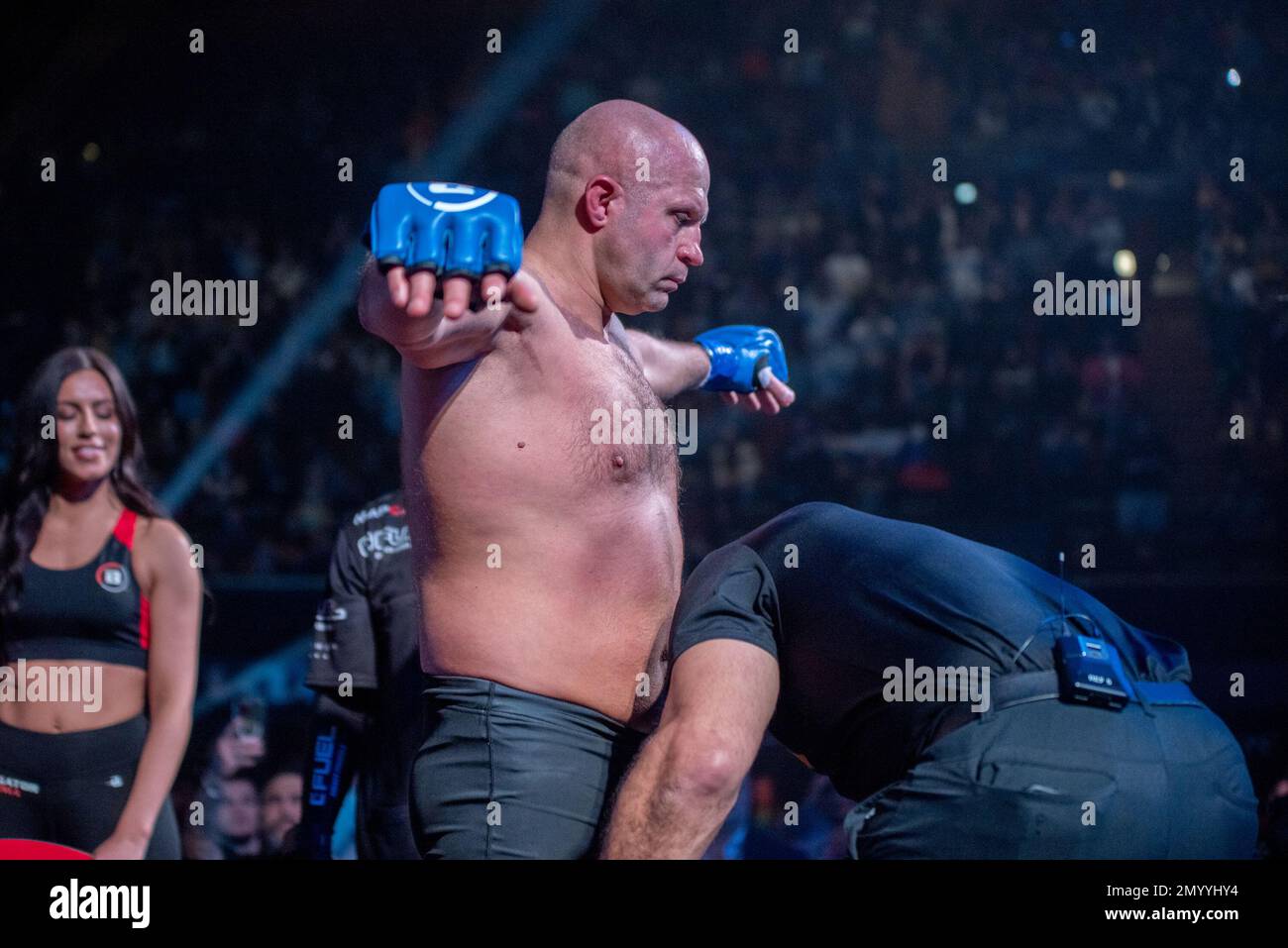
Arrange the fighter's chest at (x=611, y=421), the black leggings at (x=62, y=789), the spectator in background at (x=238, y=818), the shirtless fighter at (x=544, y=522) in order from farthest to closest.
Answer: the spectator in background at (x=238, y=818), the black leggings at (x=62, y=789), the fighter's chest at (x=611, y=421), the shirtless fighter at (x=544, y=522)

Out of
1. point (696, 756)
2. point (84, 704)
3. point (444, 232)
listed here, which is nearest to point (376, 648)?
point (84, 704)

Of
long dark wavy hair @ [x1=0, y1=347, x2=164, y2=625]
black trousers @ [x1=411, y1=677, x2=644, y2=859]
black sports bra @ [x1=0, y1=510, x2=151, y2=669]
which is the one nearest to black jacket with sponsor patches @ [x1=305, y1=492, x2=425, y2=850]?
black sports bra @ [x1=0, y1=510, x2=151, y2=669]

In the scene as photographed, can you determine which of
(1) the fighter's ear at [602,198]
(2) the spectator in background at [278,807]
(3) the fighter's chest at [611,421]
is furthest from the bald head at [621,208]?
(2) the spectator in background at [278,807]

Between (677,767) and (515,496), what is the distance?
0.48m

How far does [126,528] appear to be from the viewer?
9.00 ft

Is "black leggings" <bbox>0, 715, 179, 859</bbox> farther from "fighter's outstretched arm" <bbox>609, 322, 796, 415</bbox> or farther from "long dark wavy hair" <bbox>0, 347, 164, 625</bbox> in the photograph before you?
"fighter's outstretched arm" <bbox>609, 322, 796, 415</bbox>

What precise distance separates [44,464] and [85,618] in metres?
0.39

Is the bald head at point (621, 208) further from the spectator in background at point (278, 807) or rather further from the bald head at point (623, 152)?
the spectator in background at point (278, 807)

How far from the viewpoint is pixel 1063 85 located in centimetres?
515

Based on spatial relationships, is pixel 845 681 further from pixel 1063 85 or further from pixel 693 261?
pixel 1063 85

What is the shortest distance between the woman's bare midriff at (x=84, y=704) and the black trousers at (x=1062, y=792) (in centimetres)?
161

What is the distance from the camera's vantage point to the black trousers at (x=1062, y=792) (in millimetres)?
1751
